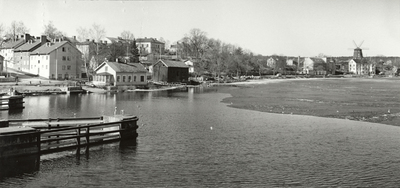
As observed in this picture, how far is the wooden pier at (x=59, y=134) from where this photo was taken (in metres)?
18.5

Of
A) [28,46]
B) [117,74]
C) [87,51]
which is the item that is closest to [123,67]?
[117,74]

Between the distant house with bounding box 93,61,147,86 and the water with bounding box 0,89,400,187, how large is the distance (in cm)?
4277

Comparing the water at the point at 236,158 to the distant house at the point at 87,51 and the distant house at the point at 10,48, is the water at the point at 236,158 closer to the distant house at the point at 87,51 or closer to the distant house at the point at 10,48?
the distant house at the point at 87,51

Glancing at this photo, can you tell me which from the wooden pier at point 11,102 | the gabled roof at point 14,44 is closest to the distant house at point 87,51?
the gabled roof at point 14,44

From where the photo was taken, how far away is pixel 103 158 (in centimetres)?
1995

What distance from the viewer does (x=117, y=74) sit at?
73688 mm

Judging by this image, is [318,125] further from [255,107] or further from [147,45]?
[147,45]

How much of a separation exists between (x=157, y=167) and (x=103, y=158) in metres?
3.19

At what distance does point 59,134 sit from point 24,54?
78.1 m

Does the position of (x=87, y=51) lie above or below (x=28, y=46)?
below

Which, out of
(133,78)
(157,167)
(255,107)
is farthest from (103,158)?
(133,78)

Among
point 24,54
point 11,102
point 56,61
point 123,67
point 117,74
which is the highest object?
point 24,54

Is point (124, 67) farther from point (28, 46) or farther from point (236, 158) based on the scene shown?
point (236, 158)

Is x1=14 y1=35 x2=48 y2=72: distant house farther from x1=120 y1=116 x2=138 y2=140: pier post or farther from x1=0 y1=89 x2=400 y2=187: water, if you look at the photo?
x1=120 y1=116 x2=138 y2=140: pier post
